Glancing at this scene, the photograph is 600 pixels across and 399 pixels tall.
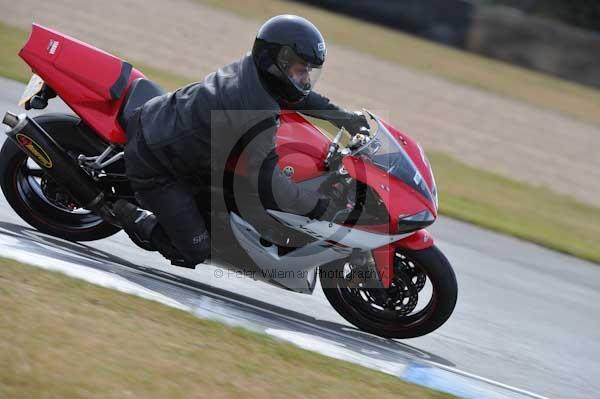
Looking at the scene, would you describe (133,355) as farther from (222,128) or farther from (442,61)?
(442,61)

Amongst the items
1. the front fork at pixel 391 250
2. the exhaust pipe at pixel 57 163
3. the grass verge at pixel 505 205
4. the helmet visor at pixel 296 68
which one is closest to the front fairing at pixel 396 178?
the front fork at pixel 391 250

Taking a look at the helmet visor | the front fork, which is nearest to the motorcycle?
the front fork

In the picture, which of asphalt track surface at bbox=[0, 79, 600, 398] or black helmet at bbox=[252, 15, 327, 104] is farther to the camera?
asphalt track surface at bbox=[0, 79, 600, 398]

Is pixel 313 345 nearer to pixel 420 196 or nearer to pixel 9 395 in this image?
pixel 420 196

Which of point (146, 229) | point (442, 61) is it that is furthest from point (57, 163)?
point (442, 61)

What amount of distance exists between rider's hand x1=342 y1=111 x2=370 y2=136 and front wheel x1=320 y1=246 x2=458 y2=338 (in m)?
0.79

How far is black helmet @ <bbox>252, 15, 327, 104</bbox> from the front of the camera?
4.64 metres

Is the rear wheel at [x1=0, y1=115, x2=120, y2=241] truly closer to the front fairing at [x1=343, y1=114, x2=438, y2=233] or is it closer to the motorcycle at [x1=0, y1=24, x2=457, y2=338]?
the motorcycle at [x1=0, y1=24, x2=457, y2=338]

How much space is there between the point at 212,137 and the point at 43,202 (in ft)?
4.48

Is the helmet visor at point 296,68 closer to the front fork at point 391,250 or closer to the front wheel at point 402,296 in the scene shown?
the front fork at point 391,250

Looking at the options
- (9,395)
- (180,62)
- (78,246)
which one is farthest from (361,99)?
(9,395)

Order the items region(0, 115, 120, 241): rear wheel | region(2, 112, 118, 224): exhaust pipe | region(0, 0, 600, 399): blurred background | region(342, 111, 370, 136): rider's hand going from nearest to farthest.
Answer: region(2, 112, 118, 224): exhaust pipe < region(342, 111, 370, 136): rider's hand < region(0, 115, 120, 241): rear wheel < region(0, 0, 600, 399): blurred background

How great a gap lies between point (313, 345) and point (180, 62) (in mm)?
9138

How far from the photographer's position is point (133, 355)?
3.79 metres
